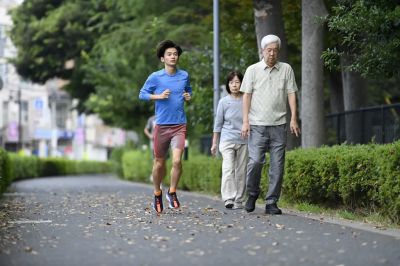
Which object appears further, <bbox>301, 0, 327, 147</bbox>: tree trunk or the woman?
<bbox>301, 0, 327, 147</bbox>: tree trunk

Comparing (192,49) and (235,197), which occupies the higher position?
(192,49)

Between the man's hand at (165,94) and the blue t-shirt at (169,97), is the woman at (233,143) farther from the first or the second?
the man's hand at (165,94)

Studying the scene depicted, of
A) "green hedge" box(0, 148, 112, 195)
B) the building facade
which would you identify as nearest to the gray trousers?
"green hedge" box(0, 148, 112, 195)

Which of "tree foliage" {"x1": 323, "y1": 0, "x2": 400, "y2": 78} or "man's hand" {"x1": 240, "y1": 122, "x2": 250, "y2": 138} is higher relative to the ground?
"tree foliage" {"x1": 323, "y1": 0, "x2": 400, "y2": 78}

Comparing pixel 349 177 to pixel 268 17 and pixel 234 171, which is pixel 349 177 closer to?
pixel 234 171

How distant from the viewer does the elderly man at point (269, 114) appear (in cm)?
1022

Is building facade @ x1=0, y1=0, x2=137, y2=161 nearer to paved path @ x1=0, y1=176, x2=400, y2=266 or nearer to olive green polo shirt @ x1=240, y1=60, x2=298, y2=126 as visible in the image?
olive green polo shirt @ x1=240, y1=60, x2=298, y2=126

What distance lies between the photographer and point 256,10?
1488 centimetres

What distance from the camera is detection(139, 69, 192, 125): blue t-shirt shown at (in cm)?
1075

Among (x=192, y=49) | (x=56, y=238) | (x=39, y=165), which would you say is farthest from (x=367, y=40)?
(x=39, y=165)

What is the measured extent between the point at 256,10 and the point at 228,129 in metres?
3.35

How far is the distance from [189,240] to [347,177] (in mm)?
2934

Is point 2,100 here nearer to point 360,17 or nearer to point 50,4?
point 50,4

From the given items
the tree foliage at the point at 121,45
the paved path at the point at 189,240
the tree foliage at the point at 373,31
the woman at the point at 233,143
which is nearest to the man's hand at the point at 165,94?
the paved path at the point at 189,240
